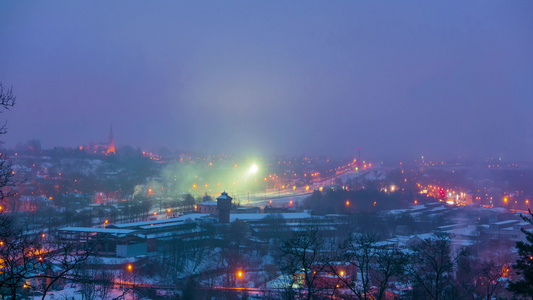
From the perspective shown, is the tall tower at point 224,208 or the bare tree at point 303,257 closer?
the bare tree at point 303,257

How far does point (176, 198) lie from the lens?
1035 inches

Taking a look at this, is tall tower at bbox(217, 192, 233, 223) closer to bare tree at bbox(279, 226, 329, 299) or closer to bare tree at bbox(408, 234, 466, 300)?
bare tree at bbox(408, 234, 466, 300)

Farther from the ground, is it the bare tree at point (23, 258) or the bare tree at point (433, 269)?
the bare tree at point (23, 258)

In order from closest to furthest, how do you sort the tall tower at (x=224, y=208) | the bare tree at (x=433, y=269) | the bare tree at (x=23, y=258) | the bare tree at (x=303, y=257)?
1. the bare tree at (x=23, y=258)
2. the bare tree at (x=303, y=257)
3. the bare tree at (x=433, y=269)
4. the tall tower at (x=224, y=208)

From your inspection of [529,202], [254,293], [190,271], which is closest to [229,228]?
[190,271]

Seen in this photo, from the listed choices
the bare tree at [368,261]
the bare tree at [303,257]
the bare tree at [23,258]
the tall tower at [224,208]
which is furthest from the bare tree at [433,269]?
the tall tower at [224,208]

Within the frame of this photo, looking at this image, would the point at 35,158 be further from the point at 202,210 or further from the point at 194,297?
the point at 194,297

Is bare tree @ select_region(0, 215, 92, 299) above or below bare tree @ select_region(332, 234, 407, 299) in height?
above

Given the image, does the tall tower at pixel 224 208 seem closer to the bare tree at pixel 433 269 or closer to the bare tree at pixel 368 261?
the bare tree at pixel 368 261

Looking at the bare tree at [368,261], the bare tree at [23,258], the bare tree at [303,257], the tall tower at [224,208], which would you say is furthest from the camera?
the tall tower at [224,208]

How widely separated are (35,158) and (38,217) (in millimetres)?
18378

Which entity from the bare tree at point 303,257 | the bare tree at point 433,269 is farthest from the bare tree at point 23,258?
the bare tree at point 433,269

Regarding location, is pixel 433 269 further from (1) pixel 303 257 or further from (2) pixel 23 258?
(2) pixel 23 258


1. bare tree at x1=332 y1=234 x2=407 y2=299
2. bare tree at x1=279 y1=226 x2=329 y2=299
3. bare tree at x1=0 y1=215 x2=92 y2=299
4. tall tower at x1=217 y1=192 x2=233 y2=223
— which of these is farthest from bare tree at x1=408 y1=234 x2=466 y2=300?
tall tower at x1=217 y1=192 x2=233 y2=223
